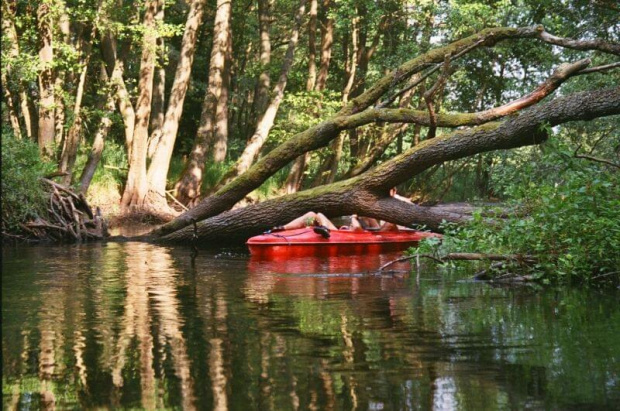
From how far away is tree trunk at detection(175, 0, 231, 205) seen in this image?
22.5 metres

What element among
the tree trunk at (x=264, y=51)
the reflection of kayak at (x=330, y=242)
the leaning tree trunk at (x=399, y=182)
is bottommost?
the reflection of kayak at (x=330, y=242)

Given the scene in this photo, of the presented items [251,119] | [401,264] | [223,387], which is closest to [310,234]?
[401,264]

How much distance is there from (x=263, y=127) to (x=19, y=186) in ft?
34.0

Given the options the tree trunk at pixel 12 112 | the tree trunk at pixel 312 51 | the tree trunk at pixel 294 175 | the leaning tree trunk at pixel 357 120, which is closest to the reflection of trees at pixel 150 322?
the leaning tree trunk at pixel 357 120

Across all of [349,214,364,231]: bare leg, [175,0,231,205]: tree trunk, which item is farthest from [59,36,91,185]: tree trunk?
[349,214,364,231]: bare leg

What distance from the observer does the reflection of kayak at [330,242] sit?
527 inches

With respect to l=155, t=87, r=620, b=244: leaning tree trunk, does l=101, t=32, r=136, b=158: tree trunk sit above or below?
above

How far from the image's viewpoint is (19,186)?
49.2ft

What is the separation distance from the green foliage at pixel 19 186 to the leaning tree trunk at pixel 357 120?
244 centimetres

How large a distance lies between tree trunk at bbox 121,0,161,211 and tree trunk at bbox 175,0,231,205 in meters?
1.52

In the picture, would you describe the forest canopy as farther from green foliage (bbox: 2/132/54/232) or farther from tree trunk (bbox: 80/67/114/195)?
green foliage (bbox: 2/132/54/232)

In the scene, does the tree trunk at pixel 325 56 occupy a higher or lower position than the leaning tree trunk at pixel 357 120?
higher

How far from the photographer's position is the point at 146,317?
275 inches

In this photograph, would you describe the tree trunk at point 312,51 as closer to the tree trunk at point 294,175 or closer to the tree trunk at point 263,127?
the tree trunk at point 263,127
